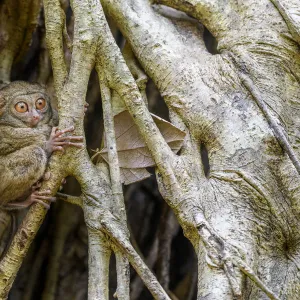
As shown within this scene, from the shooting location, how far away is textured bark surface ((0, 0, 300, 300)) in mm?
2779

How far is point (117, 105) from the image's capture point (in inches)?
126

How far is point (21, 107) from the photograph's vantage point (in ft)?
11.8

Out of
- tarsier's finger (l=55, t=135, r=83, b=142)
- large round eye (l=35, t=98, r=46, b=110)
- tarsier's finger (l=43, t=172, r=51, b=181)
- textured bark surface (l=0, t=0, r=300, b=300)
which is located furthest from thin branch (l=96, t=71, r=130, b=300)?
large round eye (l=35, t=98, r=46, b=110)

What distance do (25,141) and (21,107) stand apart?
272 mm

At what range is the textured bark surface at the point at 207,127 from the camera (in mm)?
2779

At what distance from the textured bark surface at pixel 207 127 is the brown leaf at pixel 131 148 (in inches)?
3.7

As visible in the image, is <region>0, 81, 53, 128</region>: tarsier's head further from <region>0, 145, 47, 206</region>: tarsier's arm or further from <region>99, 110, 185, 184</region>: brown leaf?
<region>99, 110, 185, 184</region>: brown leaf

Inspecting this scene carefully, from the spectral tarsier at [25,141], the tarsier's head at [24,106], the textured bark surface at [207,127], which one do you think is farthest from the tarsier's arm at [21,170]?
the tarsier's head at [24,106]

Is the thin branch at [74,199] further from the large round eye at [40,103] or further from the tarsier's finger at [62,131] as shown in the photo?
the large round eye at [40,103]

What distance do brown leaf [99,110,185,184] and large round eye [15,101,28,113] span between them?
70cm

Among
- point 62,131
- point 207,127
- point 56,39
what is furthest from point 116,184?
point 56,39

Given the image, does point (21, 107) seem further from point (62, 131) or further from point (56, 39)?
point (62, 131)

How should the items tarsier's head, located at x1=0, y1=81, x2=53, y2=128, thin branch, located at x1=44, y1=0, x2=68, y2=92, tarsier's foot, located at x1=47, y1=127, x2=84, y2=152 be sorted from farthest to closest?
tarsier's head, located at x1=0, y1=81, x2=53, y2=128
thin branch, located at x1=44, y1=0, x2=68, y2=92
tarsier's foot, located at x1=47, y1=127, x2=84, y2=152

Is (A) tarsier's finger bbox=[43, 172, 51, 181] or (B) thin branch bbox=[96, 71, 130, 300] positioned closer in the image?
(B) thin branch bbox=[96, 71, 130, 300]
